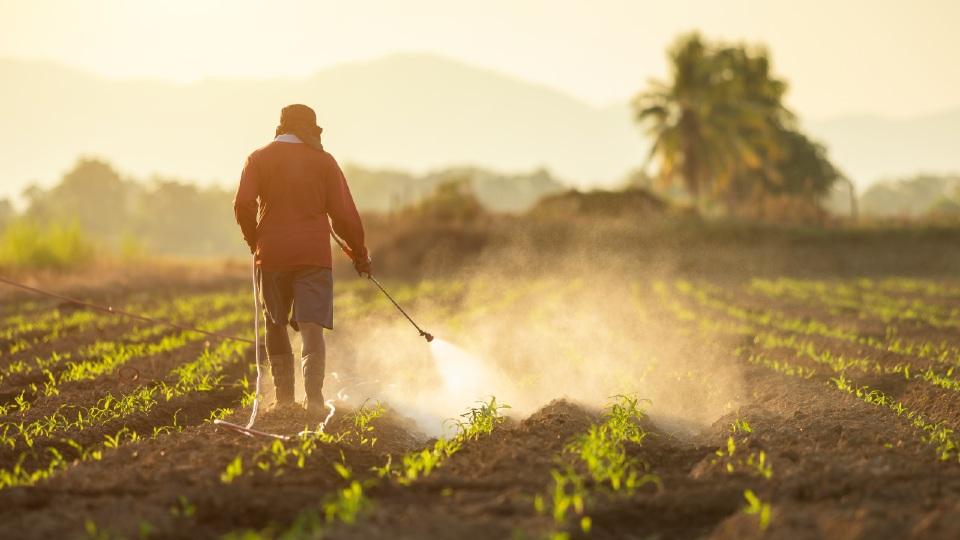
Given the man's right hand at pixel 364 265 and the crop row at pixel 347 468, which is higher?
the man's right hand at pixel 364 265

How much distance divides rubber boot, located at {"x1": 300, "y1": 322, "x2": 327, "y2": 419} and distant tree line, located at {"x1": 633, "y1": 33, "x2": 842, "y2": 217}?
47632 millimetres

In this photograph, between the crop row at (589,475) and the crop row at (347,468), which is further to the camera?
the crop row at (589,475)

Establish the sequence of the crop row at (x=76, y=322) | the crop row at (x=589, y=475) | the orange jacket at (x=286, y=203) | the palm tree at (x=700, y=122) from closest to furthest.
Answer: the crop row at (x=589, y=475) < the orange jacket at (x=286, y=203) < the crop row at (x=76, y=322) < the palm tree at (x=700, y=122)

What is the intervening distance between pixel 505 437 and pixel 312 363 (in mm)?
1748

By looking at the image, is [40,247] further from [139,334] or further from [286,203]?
[286,203]

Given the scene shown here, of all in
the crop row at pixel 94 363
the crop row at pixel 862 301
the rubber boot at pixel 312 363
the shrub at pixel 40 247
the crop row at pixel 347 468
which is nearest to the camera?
the crop row at pixel 347 468

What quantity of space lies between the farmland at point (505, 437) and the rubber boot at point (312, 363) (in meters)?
0.28

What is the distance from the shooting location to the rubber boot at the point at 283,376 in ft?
25.8

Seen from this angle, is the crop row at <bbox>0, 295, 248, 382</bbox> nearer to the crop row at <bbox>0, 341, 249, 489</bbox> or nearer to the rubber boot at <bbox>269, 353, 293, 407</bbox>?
the crop row at <bbox>0, 341, 249, 489</bbox>

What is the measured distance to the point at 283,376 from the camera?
7.87 metres

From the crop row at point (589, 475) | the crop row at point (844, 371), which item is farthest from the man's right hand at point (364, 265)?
the crop row at point (844, 371)

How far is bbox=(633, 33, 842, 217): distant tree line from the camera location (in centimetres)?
5556

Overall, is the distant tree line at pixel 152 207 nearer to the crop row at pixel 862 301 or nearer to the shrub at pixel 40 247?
the shrub at pixel 40 247

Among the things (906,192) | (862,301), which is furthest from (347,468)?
(906,192)
